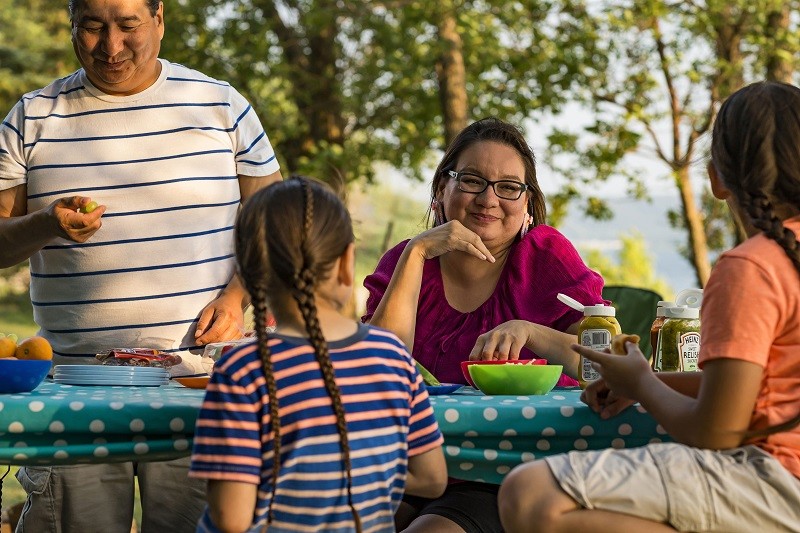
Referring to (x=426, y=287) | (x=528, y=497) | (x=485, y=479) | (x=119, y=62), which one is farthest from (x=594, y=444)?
(x=119, y=62)

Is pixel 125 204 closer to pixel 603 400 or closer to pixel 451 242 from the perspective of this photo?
pixel 451 242

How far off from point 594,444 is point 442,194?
112 cm

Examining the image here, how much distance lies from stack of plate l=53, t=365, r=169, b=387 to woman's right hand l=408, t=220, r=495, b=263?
2.59 feet

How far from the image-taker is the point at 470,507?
2428mm

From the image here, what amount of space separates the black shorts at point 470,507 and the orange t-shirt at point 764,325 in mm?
712

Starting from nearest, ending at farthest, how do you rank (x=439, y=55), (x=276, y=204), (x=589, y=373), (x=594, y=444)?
(x=276, y=204)
(x=594, y=444)
(x=589, y=373)
(x=439, y=55)

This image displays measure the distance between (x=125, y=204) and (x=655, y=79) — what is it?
676 cm

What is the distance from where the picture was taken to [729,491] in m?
1.85

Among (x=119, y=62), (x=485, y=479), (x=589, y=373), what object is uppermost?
(x=119, y=62)

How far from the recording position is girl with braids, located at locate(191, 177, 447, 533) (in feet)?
5.78

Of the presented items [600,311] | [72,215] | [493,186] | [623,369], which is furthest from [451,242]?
[72,215]

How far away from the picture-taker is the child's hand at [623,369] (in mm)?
2062

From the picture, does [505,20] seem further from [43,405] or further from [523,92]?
[43,405]

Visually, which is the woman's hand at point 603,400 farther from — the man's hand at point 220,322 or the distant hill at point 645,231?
the distant hill at point 645,231
